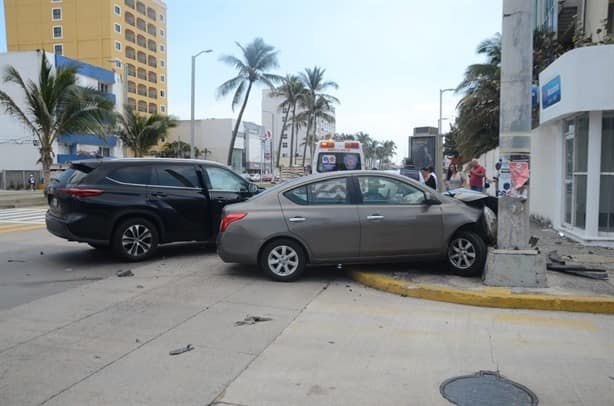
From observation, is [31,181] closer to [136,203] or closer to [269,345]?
[136,203]

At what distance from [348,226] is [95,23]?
73.3 metres

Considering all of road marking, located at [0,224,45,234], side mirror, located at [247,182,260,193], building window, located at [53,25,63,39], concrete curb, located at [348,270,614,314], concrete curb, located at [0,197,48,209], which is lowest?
concrete curb, located at [348,270,614,314]

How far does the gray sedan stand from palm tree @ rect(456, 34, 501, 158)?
68.3 ft

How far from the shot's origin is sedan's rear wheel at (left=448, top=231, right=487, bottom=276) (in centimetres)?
738

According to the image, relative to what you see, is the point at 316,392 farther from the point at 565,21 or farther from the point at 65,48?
the point at 65,48

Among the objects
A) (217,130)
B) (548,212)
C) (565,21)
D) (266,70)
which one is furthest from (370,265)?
(217,130)

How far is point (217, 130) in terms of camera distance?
84062 millimetres

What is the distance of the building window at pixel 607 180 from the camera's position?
402 inches

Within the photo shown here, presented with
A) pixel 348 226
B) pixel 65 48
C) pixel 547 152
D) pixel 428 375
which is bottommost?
pixel 428 375

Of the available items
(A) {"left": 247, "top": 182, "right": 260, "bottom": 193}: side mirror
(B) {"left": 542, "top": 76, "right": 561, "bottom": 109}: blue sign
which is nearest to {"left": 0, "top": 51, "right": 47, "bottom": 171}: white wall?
(A) {"left": 247, "top": 182, "right": 260, "bottom": 193}: side mirror

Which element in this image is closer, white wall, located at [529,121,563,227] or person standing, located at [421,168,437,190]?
white wall, located at [529,121,563,227]

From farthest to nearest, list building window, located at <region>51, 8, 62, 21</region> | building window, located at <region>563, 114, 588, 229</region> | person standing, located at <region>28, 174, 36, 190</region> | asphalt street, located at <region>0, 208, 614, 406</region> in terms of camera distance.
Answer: building window, located at <region>51, 8, 62, 21</region> < person standing, located at <region>28, 174, 36, 190</region> < building window, located at <region>563, 114, 588, 229</region> < asphalt street, located at <region>0, 208, 614, 406</region>

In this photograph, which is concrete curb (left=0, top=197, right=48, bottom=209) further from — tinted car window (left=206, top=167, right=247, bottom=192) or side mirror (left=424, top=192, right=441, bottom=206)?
side mirror (left=424, top=192, right=441, bottom=206)

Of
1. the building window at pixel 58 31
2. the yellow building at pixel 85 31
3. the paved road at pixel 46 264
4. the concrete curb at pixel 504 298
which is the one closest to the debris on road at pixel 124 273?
the paved road at pixel 46 264
